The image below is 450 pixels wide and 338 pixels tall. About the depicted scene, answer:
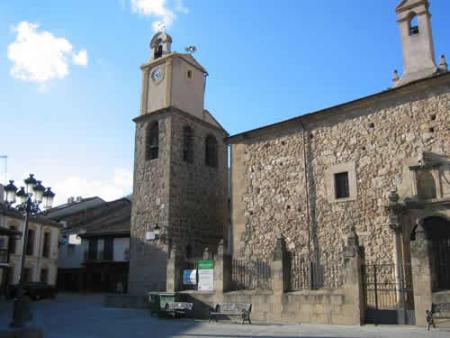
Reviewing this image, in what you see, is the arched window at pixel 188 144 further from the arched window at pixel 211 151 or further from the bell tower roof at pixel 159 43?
the bell tower roof at pixel 159 43

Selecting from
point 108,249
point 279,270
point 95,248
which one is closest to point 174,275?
point 279,270

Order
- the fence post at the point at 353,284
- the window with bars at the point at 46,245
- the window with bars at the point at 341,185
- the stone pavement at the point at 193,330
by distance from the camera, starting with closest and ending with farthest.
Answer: the stone pavement at the point at 193,330, the fence post at the point at 353,284, the window with bars at the point at 341,185, the window with bars at the point at 46,245

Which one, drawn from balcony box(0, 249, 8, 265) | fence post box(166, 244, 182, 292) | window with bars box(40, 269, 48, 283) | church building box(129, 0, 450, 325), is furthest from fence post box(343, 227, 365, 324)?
window with bars box(40, 269, 48, 283)

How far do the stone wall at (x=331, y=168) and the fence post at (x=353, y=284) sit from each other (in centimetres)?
272

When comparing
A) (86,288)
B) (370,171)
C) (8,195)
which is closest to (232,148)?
(370,171)

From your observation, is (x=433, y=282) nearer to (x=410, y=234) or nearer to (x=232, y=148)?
(x=410, y=234)

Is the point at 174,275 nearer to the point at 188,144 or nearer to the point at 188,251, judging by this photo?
the point at 188,251

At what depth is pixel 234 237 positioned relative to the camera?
672 inches

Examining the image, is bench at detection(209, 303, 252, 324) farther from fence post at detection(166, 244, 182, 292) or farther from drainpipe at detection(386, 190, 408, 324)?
drainpipe at detection(386, 190, 408, 324)

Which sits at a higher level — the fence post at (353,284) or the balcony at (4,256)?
the balcony at (4,256)

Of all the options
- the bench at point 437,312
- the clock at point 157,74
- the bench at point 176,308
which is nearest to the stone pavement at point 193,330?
the bench at point 437,312

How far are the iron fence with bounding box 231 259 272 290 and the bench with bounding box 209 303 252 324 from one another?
1.32 m

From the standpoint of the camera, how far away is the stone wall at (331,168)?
540 inches

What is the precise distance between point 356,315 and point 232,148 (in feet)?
29.8
